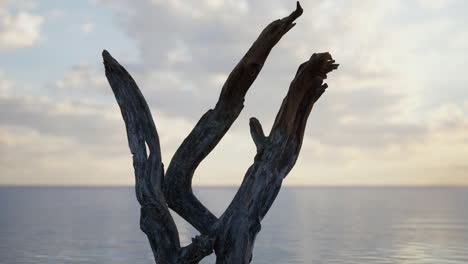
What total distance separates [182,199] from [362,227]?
5390cm

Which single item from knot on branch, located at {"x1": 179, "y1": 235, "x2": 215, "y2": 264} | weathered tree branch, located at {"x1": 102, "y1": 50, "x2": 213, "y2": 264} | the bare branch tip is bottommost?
knot on branch, located at {"x1": 179, "y1": 235, "x2": 215, "y2": 264}

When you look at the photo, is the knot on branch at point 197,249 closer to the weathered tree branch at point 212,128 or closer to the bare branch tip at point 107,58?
the weathered tree branch at point 212,128

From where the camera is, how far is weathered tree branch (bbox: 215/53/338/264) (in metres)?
13.6

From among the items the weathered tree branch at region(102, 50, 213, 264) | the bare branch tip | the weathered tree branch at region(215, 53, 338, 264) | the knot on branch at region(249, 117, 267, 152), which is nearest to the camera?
the weathered tree branch at region(215, 53, 338, 264)

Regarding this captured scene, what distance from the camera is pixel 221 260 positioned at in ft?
45.0

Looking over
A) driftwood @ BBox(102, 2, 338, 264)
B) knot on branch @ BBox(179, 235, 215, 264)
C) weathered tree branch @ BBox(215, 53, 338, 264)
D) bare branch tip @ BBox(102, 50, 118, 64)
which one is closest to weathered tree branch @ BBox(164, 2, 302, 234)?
driftwood @ BBox(102, 2, 338, 264)

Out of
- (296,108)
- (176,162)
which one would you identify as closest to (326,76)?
(296,108)

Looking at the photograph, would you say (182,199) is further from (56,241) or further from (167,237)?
(56,241)

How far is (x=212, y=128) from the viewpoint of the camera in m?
14.1

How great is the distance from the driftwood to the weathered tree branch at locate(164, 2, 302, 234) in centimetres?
2

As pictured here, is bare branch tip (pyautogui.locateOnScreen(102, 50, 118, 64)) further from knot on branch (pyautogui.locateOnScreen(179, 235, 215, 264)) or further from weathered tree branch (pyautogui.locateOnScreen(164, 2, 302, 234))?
knot on branch (pyautogui.locateOnScreen(179, 235, 215, 264))

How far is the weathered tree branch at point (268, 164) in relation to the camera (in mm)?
13594

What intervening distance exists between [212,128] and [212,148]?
1.64ft

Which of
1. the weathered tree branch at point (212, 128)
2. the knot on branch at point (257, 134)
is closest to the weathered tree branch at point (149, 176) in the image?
the weathered tree branch at point (212, 128)
